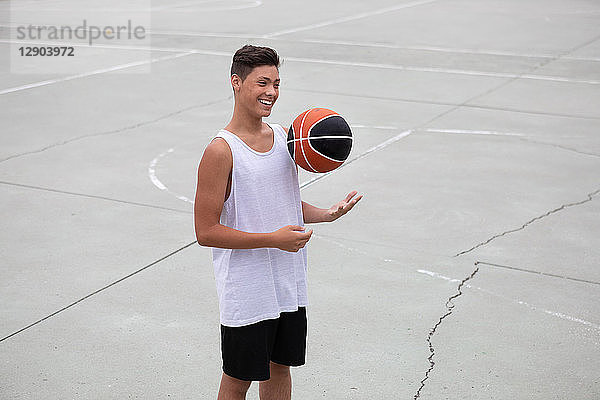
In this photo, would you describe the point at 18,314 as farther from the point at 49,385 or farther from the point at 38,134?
the point at 38,134

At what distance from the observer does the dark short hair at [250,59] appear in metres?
3.07

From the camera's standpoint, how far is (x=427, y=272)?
5805 mm

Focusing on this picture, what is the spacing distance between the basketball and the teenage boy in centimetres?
7

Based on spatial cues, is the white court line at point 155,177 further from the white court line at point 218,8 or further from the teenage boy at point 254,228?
the white court line at point 218,8

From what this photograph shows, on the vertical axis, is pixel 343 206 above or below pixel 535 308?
above

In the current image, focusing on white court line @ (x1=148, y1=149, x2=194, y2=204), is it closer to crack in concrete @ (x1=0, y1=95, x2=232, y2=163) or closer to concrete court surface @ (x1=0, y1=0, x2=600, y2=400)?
concrete court surface @ (x1=0, y1=0, x2=600, y2=400)

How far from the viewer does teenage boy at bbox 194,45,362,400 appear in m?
3.06

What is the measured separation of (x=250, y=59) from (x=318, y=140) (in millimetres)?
428

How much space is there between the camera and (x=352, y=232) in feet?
21.6

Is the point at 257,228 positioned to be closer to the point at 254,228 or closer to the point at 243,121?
the point at 254,228

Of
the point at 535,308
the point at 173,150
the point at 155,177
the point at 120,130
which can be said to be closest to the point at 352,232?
the point at 535,308

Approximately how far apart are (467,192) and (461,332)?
2.79 m

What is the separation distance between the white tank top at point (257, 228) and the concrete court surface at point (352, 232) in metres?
1.23

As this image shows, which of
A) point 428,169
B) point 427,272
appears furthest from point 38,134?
point 427,272
